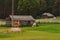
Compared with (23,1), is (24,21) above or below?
below

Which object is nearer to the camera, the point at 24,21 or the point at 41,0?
the point at 24,21

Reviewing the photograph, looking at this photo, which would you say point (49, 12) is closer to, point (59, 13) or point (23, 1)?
point (59, 13)

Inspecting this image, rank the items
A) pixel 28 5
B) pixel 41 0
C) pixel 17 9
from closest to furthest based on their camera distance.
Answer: pixel 28 5 → pixel 17 9 → pixel 41 0

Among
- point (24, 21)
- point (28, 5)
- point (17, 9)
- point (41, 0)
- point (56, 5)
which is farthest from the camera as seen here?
point (41, 0)

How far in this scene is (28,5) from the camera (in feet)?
362

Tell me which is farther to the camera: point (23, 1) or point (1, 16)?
point (1, 16)

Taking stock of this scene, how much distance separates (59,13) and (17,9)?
79.3ft

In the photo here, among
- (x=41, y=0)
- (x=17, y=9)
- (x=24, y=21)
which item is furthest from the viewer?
(x=41, y=0)

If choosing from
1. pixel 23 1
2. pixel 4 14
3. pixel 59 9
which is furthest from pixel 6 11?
pixel 59 9

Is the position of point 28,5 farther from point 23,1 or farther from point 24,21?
point 24,21

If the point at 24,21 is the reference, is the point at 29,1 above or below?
above

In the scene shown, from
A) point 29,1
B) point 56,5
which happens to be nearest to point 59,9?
point 56,5

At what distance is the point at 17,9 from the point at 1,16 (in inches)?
449

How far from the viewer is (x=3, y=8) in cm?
13088
